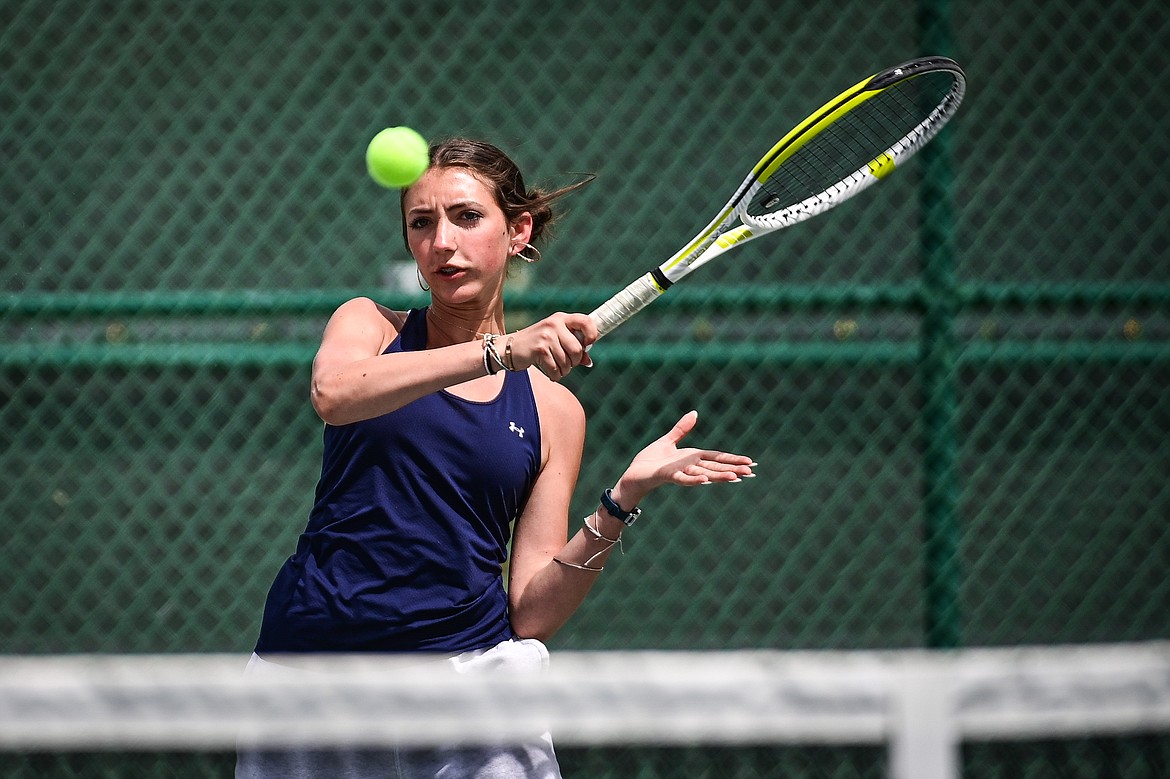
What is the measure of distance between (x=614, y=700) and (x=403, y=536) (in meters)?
0.72

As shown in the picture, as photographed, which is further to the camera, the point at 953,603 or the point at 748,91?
the point at 748,91

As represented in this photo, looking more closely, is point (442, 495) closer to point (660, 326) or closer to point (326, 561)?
point (326, 561)

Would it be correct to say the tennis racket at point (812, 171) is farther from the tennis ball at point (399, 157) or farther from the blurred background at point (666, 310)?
the blurred background at point (666, 310)

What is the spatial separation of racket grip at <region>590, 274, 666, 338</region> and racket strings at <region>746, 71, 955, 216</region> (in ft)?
1.31

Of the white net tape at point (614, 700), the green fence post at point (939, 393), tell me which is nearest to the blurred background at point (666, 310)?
the green fence post at point (939, 393)

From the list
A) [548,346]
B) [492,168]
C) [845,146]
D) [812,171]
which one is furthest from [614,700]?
[845,146]

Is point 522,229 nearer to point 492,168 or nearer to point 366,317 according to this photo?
point 492,168

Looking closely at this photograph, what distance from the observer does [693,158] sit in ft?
12.3

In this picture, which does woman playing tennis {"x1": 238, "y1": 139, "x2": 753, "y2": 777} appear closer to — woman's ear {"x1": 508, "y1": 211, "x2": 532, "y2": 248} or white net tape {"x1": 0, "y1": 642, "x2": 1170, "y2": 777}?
woman's ear {"x1": 508, "y1": 211, "x2": 532, "y2": 248}

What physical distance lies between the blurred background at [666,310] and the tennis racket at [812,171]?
2.65ft

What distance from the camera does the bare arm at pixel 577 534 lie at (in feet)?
7.00

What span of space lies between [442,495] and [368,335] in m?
0.28

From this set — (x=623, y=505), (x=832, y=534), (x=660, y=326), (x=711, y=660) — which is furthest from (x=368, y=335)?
(x=832, y=534)

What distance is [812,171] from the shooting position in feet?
8.77
